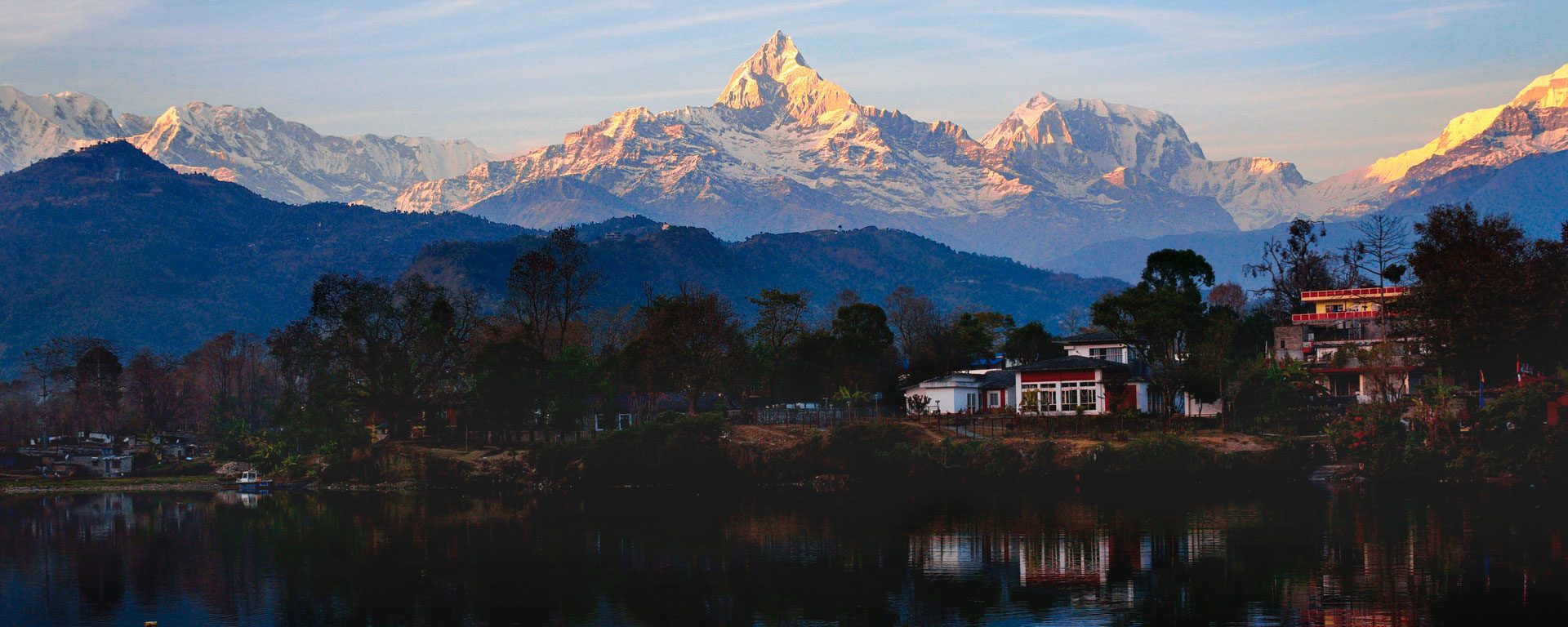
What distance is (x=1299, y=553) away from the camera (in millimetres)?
53469

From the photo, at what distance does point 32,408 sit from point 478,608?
369ft

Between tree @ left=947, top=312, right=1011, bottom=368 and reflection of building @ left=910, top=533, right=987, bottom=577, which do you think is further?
tree @ left=947, top=312, right=1011, bottom=368

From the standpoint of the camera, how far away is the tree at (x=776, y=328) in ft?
340

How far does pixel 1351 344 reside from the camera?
98.2 m

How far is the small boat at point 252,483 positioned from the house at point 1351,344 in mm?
69284

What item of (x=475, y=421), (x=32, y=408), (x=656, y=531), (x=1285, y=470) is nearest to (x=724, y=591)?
(x=656, y=531)

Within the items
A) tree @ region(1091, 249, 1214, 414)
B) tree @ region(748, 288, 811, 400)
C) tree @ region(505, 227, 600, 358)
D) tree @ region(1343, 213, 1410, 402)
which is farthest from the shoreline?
tree @ region(1343, 213, 1410, 402)

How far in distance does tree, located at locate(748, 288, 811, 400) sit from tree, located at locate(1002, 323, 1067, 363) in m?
16.5

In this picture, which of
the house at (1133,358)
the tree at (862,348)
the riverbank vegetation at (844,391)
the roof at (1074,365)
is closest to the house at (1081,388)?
the roof at (1074,365)

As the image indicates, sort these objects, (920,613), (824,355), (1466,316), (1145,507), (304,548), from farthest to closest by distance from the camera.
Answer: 1. (824,355)
2. (1466,316)
3. (1145,507)
4. (304,548)
5. (920,613)

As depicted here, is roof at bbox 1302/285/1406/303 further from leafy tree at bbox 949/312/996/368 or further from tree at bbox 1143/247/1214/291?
leafy tree at bbox 949/312/996/368

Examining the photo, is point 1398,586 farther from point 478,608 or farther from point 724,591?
point 478,608

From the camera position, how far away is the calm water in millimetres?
45781

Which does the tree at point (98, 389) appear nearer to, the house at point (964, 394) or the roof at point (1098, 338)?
the house at point (964, 394)
